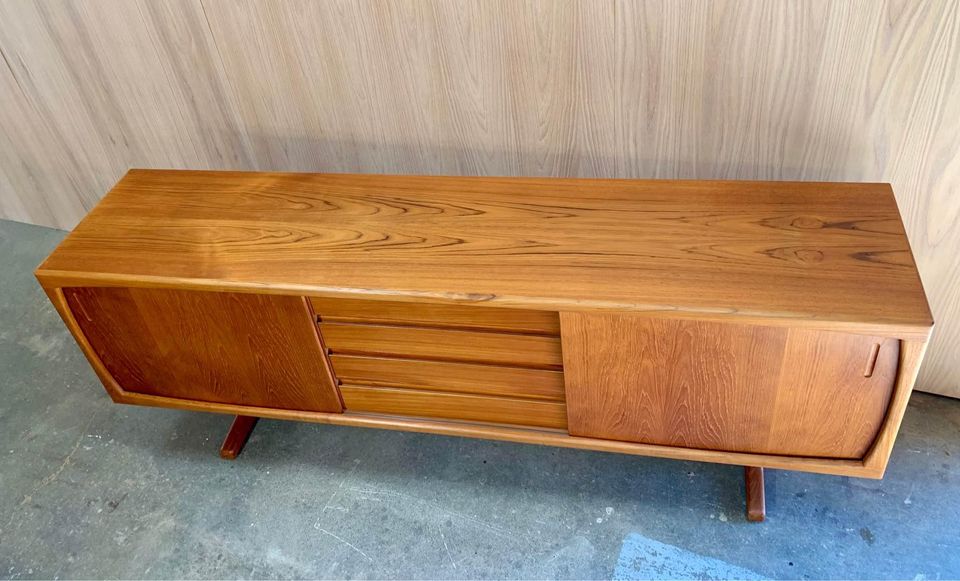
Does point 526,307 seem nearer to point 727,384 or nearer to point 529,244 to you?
point 529,244

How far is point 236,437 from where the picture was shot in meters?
1.74

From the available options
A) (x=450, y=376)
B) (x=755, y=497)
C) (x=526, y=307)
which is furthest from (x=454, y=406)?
(x=755, y=497)

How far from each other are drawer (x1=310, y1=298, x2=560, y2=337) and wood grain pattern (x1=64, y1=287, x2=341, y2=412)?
0.18ft

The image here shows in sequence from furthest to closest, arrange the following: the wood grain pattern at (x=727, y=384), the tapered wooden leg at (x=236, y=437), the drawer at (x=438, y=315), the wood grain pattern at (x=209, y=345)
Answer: the tapered wooden leg at (x=236, y=437) < the wood grain pattern at (x=209, y=345) < the drawer at (x=438, y=315) < the wood grain pattern at (x=727, y=384)

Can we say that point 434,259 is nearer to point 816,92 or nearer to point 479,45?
point 479,45

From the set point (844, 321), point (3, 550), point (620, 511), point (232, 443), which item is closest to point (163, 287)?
point (232, 443)

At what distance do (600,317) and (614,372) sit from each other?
125 millimetres

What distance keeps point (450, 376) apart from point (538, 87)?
0.58 meters

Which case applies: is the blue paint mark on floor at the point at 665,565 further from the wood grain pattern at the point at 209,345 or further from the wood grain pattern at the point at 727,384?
the wood grain pattern at the point at 209,345

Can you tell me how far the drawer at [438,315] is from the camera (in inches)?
50.3

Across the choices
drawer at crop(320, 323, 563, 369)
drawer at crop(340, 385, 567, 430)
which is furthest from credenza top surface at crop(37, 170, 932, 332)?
drawer at crop(340, 385, 567, 430)

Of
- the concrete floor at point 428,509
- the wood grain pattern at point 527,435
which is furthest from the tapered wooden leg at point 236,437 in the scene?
the wood grain pattern at point 527,435

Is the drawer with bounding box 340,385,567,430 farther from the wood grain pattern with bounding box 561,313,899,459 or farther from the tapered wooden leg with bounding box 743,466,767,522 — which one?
the tapered wooden leg with bounding box 743,466,767,522

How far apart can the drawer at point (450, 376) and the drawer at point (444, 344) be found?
0.01 m
